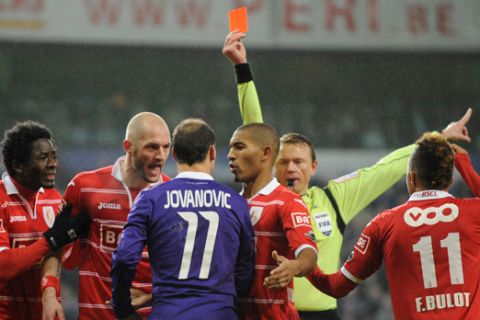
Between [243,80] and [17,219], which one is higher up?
[243,80]

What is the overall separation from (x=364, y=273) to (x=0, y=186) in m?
1.79

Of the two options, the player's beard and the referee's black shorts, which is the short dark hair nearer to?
the player's beard

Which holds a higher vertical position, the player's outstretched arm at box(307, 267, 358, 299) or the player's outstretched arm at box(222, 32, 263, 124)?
the player's outstretched arm at box(222, 32, 263, 124)

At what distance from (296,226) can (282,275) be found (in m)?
0.24

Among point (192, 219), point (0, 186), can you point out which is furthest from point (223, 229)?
point (0, 186)

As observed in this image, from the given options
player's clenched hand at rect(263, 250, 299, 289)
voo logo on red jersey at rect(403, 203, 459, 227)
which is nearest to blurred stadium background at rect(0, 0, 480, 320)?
voo logo on red jersey at rect(403, 203, 459, 227)

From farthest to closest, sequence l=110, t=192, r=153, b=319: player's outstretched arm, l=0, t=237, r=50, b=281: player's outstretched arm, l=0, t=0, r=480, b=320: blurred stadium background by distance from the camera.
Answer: l=0, t=0, r=480, b=320: blurred stadium background
l=0, t=237, r=50, b=281: player's outstretched arm
l=110, t=192, r=153, b=319: player's outstretched arm

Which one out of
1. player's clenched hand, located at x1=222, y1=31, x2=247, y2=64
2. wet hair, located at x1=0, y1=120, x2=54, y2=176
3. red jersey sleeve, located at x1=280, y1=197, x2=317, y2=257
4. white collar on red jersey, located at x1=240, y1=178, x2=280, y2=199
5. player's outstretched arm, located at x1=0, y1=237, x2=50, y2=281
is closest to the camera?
red jersey sleeve, located at x1=280, y1=197, x2=317, y2=257

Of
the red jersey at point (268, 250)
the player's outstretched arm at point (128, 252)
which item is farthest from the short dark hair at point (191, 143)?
the red jersey at point (268, 250)

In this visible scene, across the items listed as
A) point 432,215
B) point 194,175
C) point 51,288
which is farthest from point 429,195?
point 51,288

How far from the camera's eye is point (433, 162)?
345 cm

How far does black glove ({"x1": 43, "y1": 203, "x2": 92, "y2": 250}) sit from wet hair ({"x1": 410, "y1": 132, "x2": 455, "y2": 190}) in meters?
1.54

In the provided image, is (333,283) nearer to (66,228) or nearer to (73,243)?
(66,228)

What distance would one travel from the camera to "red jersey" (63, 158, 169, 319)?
12.9 ft
